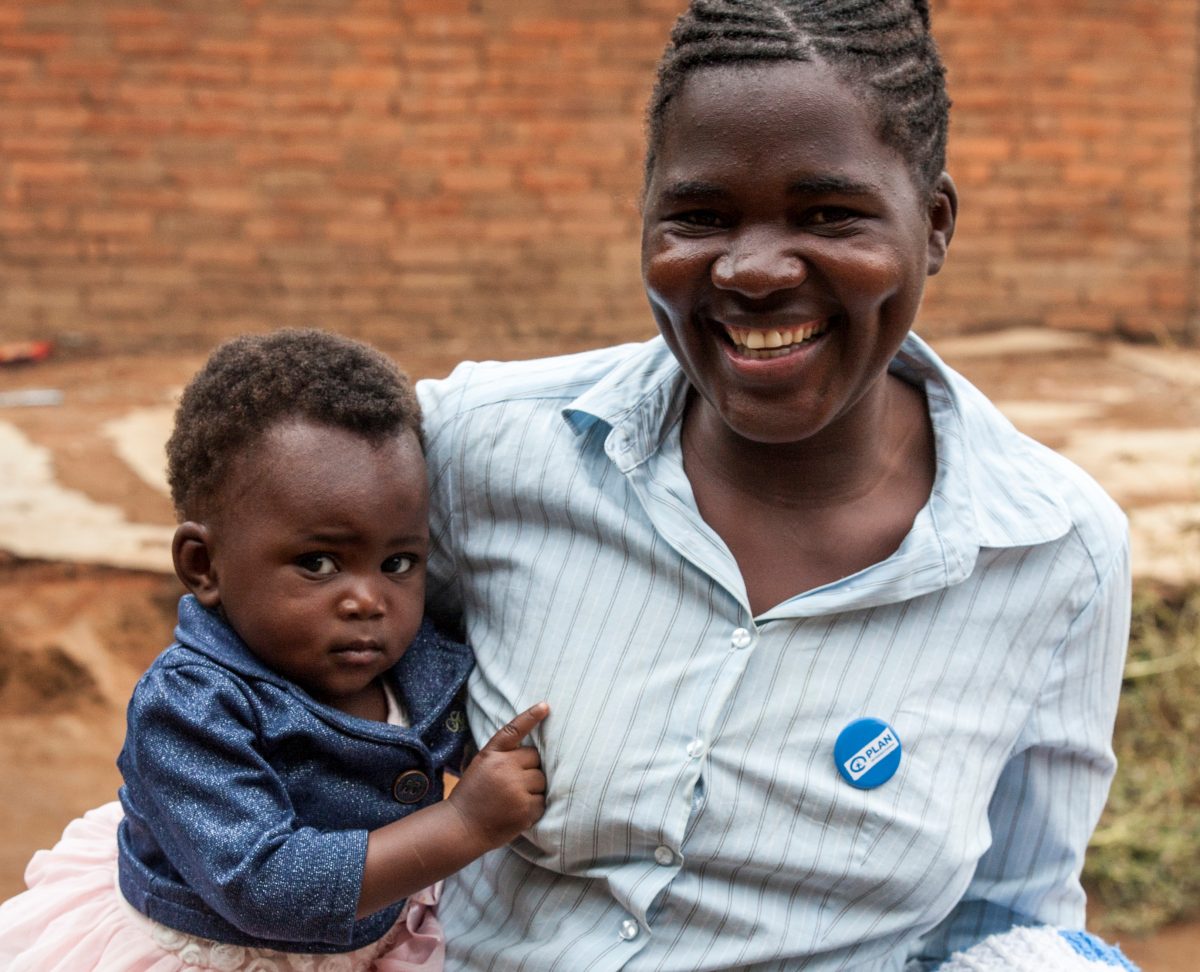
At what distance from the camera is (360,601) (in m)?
1.77

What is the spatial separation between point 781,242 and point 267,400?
64 cm

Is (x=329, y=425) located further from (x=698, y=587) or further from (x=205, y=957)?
(x=205, y=957)

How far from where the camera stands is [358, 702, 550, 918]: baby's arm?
5.62 ft

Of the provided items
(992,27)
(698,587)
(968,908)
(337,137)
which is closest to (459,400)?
(698,587)

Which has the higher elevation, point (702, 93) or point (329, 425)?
point (702, 93)

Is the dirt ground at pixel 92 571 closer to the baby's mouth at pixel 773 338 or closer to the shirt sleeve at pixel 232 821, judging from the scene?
the shirt sleeve at pixel 232 821

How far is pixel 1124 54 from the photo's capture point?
788 cm

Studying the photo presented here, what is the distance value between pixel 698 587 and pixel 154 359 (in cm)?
613

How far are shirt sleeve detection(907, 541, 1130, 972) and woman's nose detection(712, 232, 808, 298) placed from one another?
578mm


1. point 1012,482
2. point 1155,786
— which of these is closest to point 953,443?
point 1012,482

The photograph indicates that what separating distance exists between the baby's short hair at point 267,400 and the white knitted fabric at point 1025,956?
0.98 m

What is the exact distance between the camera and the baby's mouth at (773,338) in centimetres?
165

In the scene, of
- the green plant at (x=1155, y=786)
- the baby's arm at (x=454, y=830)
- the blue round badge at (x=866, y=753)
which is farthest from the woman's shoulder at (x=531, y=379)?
the green plant at (x=1155, y=786)

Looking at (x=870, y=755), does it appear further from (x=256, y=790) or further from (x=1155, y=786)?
(x=1155, y=786)
